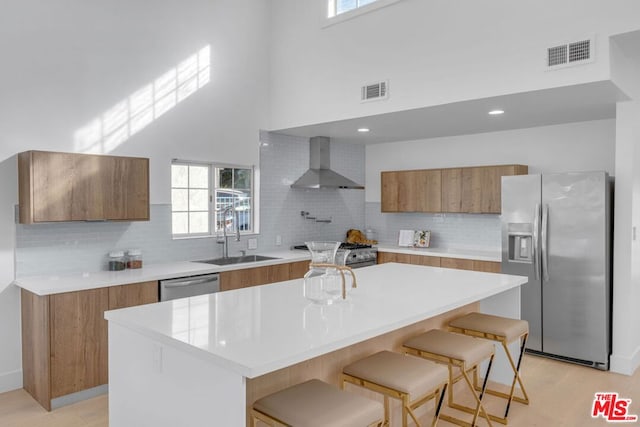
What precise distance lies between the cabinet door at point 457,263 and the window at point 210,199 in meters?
2.36

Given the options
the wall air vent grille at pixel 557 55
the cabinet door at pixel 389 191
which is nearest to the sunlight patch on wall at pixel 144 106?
the cabinet door at pixel 389 191

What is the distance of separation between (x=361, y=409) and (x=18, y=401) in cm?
317

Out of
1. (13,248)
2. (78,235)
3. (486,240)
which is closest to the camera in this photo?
(13,248)

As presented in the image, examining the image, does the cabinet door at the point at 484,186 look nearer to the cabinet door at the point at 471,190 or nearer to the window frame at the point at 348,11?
the cabinet door at the point at 471,190

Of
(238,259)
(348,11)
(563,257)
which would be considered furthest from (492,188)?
(238,259)

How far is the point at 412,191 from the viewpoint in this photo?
21.5ft

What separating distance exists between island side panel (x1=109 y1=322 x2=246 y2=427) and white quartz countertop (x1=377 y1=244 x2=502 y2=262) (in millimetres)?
4081

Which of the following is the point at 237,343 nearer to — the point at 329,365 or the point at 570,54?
the point at 329,365

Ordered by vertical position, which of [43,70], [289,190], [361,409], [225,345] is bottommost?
[361,409]

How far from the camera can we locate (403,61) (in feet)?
15.4

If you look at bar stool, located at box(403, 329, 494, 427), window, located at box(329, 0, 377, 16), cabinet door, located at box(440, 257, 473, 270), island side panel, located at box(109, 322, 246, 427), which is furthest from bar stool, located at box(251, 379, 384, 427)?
window, located at box(329, 0, 377, 16)

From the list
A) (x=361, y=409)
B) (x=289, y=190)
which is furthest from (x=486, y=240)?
(x=361, y=409)

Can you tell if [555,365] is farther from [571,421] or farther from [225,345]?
[225,345]

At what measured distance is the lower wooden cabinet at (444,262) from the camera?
538cm
